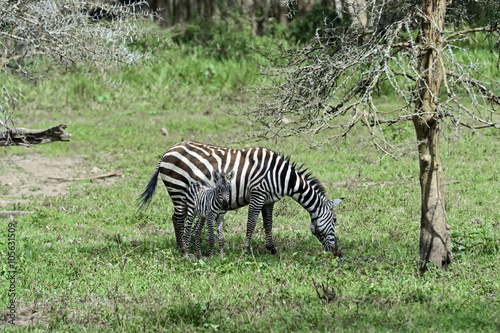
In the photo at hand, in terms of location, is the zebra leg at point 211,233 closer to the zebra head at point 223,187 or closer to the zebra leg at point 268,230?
the zebra head at point 223,187

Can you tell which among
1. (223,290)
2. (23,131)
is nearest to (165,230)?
(23,131)

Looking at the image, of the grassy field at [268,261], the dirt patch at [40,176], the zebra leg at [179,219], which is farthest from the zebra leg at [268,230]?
the dirt patch at [40,176]

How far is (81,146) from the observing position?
761 inches

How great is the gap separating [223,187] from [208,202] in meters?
0.38

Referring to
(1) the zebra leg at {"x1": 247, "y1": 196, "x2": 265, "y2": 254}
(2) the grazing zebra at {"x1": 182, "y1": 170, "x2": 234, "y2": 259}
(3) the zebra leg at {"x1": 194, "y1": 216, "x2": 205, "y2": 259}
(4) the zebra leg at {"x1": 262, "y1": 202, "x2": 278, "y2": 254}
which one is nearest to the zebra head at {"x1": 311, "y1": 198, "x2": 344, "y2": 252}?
(4) the zebra leg at {"x1": 262, "y1": 202, "x2": 278, "y2": 254}

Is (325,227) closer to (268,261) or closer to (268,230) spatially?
(268,230)

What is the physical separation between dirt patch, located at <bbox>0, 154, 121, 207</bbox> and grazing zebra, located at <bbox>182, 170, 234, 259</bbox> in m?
5.60

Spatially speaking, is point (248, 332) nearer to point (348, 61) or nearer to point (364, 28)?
point (348, 61)

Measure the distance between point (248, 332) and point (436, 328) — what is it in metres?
1.83

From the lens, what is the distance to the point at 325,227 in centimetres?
994

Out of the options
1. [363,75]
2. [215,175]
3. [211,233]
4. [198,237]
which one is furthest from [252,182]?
[363,75]

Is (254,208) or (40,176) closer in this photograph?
(254,208)

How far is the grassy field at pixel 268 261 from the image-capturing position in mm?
6812

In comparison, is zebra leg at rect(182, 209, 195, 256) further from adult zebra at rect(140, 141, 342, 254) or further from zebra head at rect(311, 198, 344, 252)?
zebra head at rect(311, 198, 344, 252)
